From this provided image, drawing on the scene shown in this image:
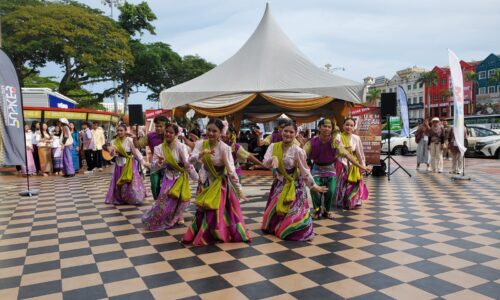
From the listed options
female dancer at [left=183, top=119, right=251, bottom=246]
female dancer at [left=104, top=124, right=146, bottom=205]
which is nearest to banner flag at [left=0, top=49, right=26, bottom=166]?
female dancer at [left=104, top=124, right=146, bottom=205]

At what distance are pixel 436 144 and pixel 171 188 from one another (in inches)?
359

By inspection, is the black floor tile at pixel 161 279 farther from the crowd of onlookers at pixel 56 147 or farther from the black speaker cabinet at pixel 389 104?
the crowd of onlookers at pixel 56 147

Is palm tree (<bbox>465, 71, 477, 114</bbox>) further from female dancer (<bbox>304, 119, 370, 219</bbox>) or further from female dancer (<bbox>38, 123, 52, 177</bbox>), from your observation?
female dancer (<bbox>304, 119, 370, 219</bbox>)

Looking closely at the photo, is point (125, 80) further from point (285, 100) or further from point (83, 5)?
point (285, 100)

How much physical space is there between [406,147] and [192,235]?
16.8m

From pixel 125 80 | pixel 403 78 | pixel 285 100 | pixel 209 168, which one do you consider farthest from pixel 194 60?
pixel 403 78

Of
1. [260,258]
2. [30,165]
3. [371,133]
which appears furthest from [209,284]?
[30,165]

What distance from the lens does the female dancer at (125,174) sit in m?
7.19

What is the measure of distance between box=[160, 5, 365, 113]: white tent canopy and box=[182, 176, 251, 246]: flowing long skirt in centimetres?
303

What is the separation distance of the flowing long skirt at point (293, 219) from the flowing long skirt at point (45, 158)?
954cm

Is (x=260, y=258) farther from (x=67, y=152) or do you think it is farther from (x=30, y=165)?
(x=30, y=165)

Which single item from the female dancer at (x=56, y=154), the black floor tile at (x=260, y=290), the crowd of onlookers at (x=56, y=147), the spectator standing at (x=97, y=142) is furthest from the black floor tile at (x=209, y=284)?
the spectator standing at (x=97, y=142)

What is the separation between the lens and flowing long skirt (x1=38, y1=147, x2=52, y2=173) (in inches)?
477

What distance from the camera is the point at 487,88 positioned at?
5022 centimetres
